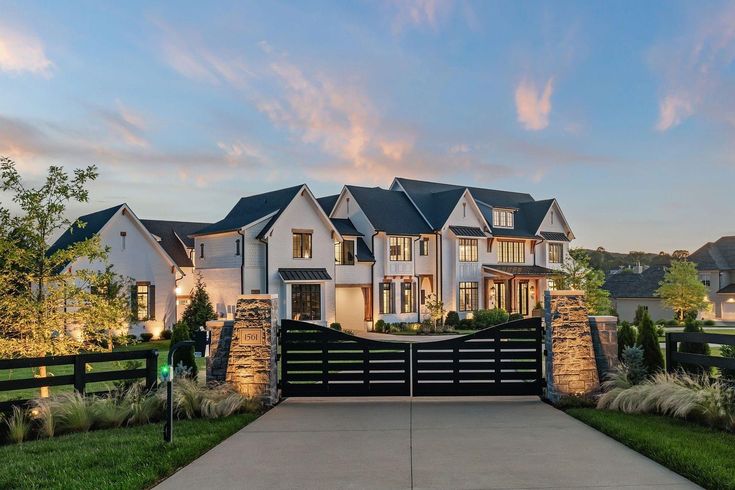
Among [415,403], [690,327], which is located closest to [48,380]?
[415,403]

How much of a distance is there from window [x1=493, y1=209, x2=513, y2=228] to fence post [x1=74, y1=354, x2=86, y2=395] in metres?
34.7

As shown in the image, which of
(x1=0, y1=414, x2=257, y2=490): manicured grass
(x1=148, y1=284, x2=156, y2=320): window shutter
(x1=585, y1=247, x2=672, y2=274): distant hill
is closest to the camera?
(x1=0, y1=414, x2=257, y2=490): manicured grass

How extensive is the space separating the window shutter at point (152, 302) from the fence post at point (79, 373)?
68.0 ft

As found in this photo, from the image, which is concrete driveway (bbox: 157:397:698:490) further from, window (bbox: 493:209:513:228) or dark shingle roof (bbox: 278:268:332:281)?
window (bbox: 493:209:513:228)

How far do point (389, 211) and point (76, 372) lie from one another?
2863 centimetres

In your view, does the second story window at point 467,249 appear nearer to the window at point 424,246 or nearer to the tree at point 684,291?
the window at point 424,246

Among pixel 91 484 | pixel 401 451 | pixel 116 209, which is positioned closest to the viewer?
pixel 91 484

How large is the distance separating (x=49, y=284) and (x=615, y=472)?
32.6 ft

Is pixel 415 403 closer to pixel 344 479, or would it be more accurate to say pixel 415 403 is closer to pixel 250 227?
pixel 344 479

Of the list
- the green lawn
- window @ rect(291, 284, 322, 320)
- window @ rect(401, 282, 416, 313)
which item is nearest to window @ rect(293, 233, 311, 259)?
window @ rect(291, 284, 322, 320)

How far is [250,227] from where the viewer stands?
30.2m

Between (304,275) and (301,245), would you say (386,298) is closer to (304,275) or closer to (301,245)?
(304,275)

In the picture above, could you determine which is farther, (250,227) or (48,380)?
(250,227)

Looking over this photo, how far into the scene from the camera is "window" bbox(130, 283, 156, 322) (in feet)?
93.4
